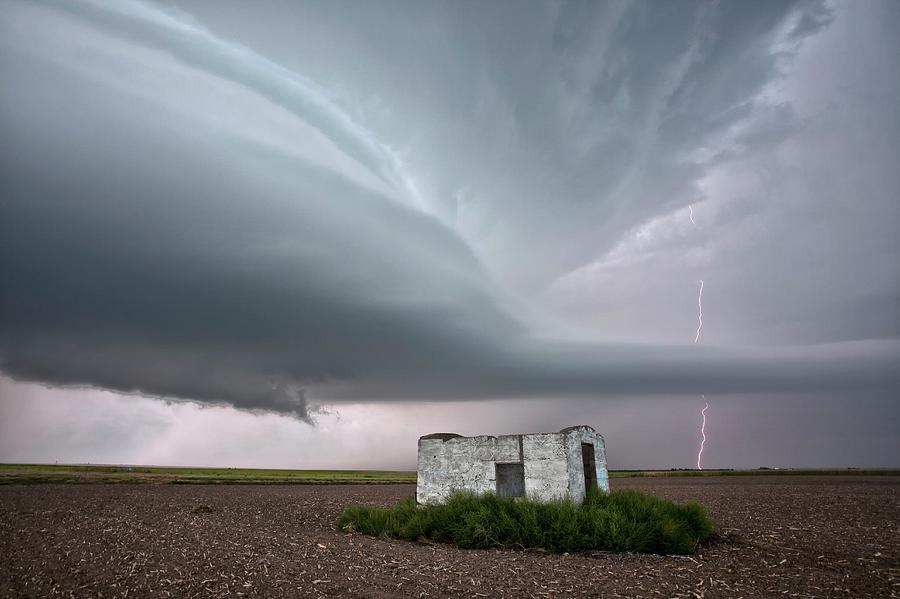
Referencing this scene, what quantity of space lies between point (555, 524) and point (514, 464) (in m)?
5.15

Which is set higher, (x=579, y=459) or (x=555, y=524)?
(x=579, y=459)

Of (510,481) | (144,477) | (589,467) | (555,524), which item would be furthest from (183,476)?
(555,524)

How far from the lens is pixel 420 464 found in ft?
76.0

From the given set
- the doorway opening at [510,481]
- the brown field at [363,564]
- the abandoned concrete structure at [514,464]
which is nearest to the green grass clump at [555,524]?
the brown field at [363,564]

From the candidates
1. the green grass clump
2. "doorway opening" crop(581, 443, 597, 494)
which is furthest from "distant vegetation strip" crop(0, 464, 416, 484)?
"doorway opening" crop(581, 443, 597, 494)

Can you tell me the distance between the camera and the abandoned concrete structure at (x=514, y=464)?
20.0 m

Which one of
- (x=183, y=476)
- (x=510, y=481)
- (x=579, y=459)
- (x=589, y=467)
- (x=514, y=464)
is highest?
(x=579, y=459)

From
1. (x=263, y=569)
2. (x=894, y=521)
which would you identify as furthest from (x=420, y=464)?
(x=894, y=521)

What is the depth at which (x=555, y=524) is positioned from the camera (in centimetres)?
1686

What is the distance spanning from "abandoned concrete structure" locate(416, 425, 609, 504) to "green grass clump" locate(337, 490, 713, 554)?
3.08ft

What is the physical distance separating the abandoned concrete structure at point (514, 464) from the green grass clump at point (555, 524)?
938 millimetres

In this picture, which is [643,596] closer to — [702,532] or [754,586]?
[754,586]

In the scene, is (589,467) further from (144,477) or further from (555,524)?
(144,477)

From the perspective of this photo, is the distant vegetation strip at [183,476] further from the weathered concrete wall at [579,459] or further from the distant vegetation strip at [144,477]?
the weathered concrete wall at [579,459]
